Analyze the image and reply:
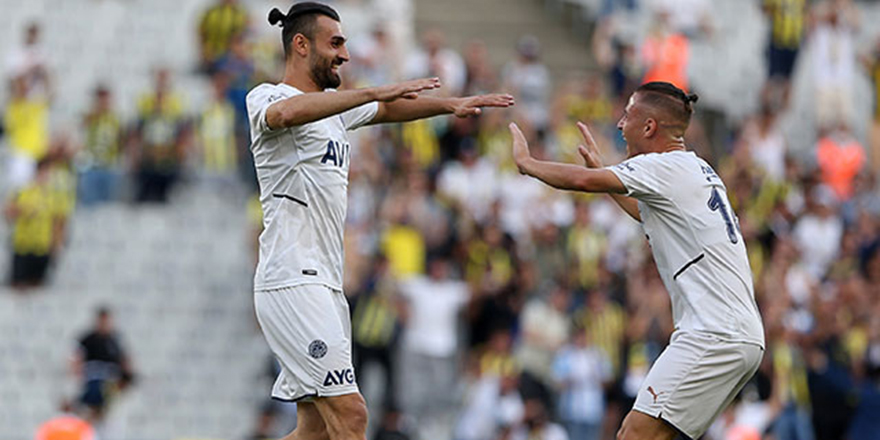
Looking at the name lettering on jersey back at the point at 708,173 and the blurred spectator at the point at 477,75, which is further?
the blurred spectator at the point at 477,75

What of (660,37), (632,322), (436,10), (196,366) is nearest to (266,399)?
(196,366)

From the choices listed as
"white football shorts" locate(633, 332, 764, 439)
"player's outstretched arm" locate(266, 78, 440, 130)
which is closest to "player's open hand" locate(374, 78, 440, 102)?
"player's outstretched arm" locate(266, 78, 440, 130)

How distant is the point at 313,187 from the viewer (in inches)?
389

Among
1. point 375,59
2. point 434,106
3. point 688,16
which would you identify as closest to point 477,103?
point 434,106

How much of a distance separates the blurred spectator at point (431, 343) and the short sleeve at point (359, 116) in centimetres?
933

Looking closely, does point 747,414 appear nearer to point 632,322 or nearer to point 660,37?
point 632,322

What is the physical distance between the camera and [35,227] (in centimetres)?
2045

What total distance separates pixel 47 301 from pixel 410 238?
425 centimetres

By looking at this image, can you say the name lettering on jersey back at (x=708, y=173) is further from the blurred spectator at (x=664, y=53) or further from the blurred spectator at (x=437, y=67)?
the blurred spectator at (x=664, y=53)

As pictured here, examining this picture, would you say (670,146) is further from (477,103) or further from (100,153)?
(100,153)

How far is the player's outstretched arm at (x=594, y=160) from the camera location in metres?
10.5

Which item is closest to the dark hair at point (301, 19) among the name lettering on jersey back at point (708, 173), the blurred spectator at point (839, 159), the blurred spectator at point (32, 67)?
the name lettering on jersey back at point (708, 173)

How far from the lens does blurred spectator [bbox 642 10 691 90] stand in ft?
79.8

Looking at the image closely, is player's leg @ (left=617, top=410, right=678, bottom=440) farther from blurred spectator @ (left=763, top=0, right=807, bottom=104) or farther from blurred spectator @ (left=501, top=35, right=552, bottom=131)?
blurred spectator @ (left=763, top=0, right=807, bottom=104)
